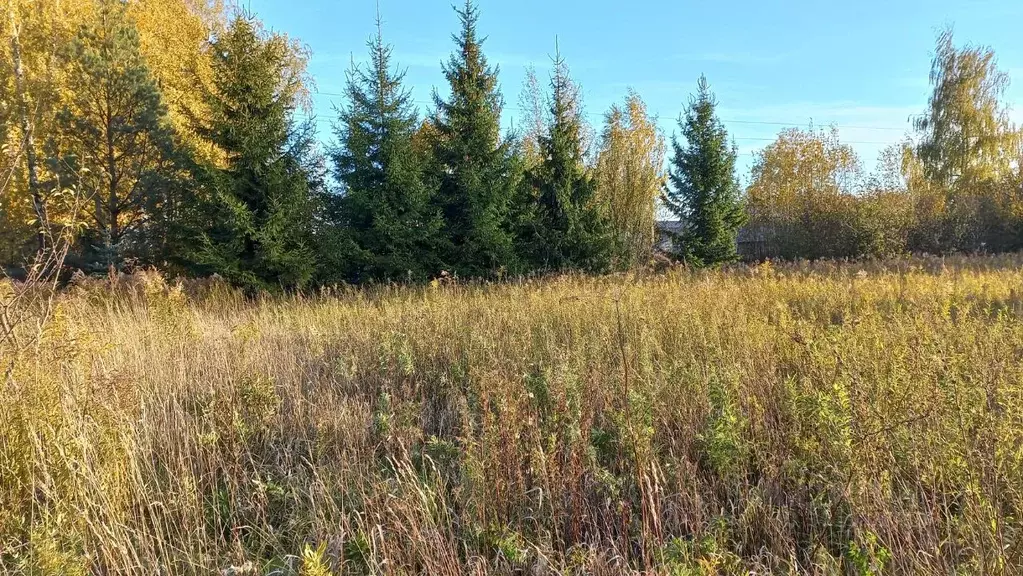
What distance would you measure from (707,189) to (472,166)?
7368 mm

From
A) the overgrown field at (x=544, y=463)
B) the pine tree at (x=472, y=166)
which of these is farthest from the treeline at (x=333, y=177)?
the overgrown field at (x=544, y=463)

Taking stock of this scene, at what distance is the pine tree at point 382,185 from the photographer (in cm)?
1039

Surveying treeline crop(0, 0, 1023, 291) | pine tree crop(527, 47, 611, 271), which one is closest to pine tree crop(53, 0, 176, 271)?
treeline crop(0, 0, 1023, 291)

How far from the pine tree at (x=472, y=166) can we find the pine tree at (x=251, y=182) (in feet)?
9.88

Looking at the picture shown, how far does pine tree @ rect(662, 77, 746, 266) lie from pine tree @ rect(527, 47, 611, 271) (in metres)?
3.70

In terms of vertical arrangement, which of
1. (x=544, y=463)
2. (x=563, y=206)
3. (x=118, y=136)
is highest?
(x=118, y=136)

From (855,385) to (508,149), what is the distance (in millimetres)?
10045

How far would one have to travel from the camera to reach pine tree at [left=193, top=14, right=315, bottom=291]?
30.8 ft

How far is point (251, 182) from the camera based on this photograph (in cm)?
973

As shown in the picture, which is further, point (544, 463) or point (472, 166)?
Answer: point (472, 166)

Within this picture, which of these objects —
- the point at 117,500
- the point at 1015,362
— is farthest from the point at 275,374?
the point at 1015,362

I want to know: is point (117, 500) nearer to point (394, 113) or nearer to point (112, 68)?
point (394, 113)

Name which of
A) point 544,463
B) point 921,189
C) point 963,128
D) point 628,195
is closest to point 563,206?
point 628,195

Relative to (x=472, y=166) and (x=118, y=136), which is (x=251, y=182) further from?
(x=118, y=136)
